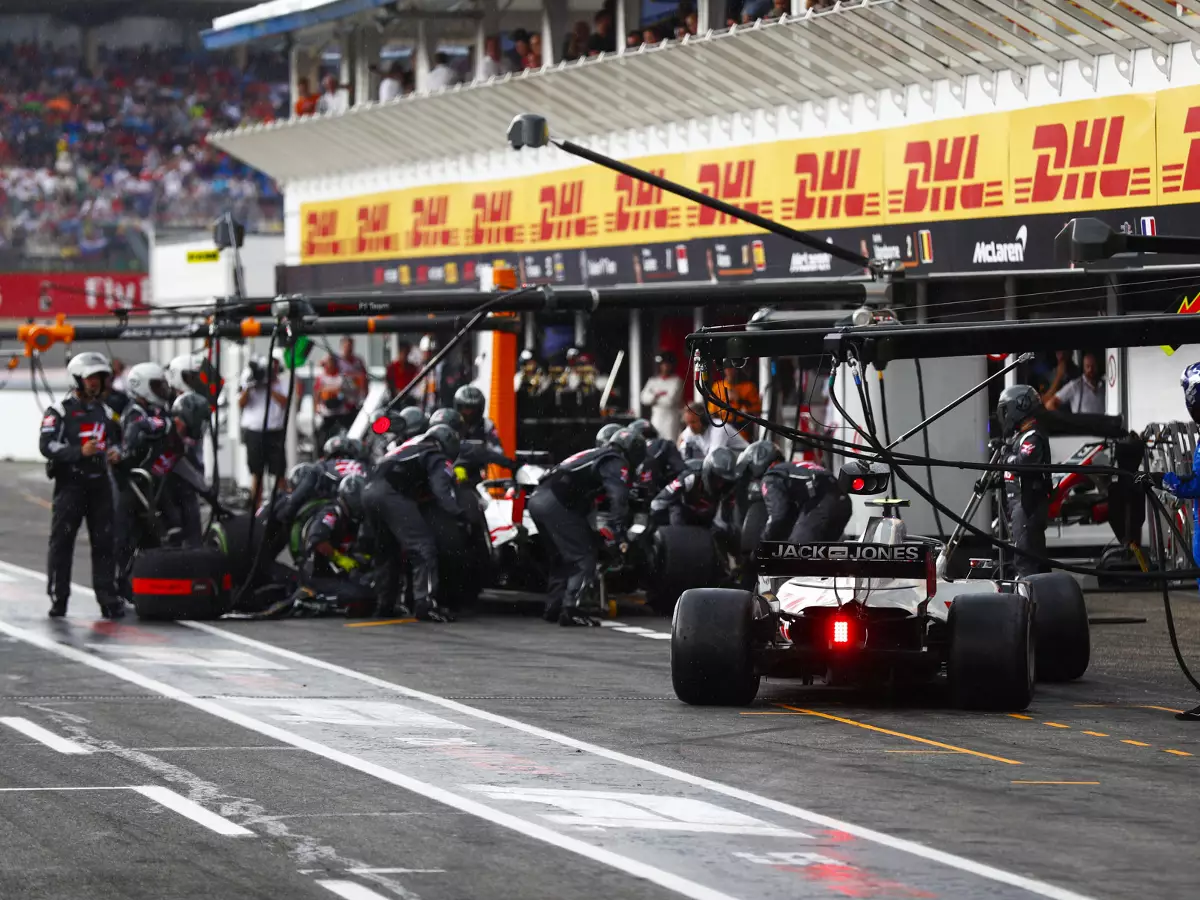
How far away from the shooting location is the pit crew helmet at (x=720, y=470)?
1611cm

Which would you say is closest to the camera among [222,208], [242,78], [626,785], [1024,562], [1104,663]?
[626,785]

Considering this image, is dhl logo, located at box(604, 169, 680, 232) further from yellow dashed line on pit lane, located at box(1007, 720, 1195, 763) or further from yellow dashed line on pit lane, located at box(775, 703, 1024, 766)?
yellow dashed line on pit lane, located at box(775, 703, 1024, 766)

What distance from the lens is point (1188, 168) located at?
62.8ft

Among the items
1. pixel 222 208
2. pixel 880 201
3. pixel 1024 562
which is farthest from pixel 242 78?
pixel 1024 562

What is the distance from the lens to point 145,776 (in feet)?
31.4

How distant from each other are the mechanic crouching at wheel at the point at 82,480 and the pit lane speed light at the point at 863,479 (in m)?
5.76

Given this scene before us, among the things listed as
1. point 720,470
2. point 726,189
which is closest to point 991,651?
point 720,470

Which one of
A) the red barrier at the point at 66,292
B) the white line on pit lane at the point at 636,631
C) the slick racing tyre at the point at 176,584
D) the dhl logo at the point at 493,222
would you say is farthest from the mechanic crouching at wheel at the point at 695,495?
the red barrier at the point at 66,292

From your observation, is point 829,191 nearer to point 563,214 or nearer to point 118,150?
point 563,214

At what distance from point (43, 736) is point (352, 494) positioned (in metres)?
6.20

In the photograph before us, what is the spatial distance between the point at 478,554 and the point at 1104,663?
17.0 feet

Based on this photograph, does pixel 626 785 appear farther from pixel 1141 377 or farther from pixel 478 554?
pixel 1141 377

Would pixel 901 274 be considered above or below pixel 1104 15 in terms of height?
below

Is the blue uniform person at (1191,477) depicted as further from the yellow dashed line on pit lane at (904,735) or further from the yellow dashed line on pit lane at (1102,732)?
the yellow dashed line on pit lane at (904,735)
